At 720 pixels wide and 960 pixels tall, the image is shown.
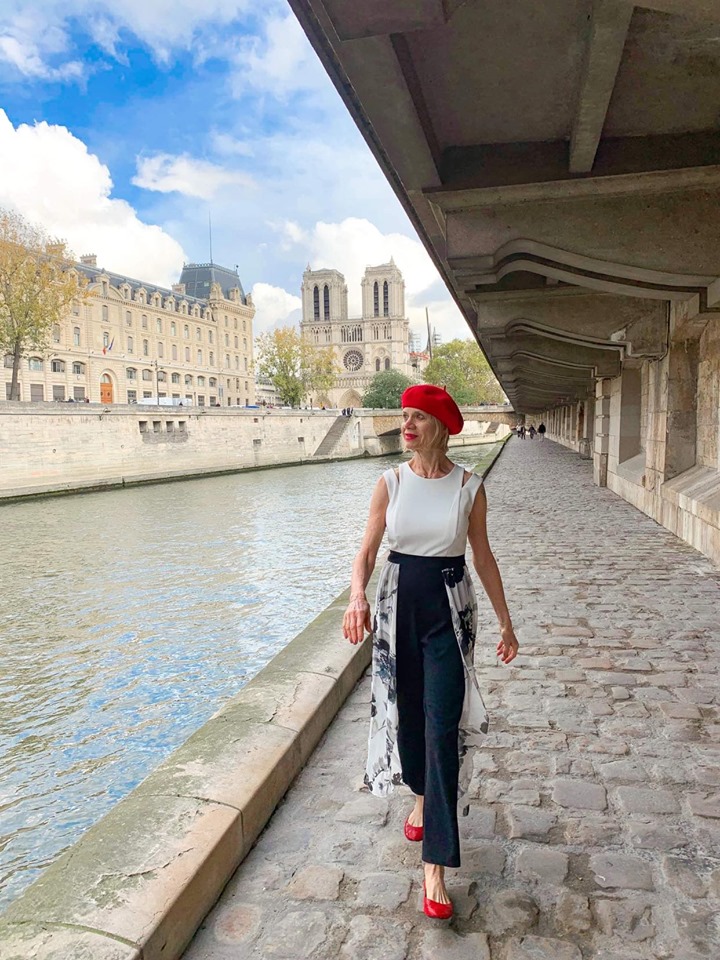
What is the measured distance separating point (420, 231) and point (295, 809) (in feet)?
19.7

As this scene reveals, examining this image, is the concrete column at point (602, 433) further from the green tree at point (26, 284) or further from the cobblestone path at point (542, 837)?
the green tree at point (26, 284)

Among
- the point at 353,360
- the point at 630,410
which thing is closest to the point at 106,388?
the point at 630,410

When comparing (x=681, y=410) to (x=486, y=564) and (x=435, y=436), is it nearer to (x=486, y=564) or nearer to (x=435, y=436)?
(x=486, y=564)

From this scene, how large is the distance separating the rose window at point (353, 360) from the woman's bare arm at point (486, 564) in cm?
12888

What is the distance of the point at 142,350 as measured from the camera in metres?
66.1

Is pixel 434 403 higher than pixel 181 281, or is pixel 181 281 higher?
pixel 181 281

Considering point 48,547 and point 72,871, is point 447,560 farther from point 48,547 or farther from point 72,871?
point 48,547

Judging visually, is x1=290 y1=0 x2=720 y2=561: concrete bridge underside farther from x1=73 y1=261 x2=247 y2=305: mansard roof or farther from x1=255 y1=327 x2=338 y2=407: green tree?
x1=255 y1=327 x2=338 y2=407: green tree

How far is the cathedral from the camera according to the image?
422 ft

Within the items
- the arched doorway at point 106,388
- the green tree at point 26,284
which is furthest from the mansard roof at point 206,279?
the green tree at point 26,284

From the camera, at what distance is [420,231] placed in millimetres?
7559

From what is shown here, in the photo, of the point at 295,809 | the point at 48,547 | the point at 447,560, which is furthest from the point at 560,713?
the point at 48,547

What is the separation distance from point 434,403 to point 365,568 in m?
0.65

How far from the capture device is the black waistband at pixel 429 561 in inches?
98.7
